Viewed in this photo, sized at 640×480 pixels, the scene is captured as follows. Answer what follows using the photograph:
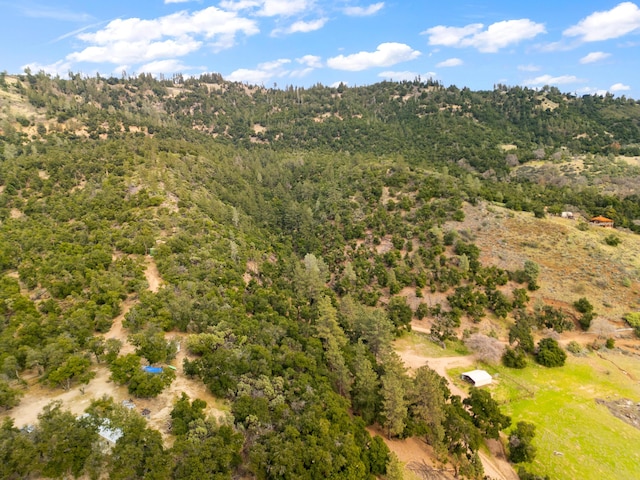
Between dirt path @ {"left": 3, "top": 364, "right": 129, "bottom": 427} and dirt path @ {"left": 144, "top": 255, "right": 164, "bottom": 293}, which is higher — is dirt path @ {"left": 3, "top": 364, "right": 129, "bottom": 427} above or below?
below

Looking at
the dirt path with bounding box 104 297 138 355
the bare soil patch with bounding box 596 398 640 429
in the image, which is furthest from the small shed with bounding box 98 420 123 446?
the bare soil patch with bounding box 596 398 640 429

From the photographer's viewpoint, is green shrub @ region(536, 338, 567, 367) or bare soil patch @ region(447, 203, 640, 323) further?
bare soil patch @ region(447, 203, 640, 323)

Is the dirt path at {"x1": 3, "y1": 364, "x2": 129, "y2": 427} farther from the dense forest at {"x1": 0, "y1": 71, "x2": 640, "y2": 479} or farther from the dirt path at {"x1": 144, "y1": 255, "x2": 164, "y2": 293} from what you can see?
the dirt path at {"x1": 144, "y1": 255, "x2": 164, "y2": 293}

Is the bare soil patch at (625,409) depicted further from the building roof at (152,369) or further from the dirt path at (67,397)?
the dirt path at (67,397)

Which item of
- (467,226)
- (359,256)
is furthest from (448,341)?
(467,226)

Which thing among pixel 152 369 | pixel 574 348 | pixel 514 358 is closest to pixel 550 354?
pixel 514 358

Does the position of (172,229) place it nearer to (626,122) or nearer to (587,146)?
(587,146)
